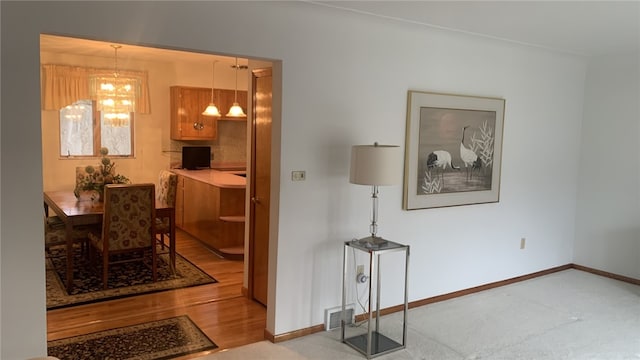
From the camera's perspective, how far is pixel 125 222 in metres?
4.71

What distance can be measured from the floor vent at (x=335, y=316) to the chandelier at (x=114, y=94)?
3.86 m

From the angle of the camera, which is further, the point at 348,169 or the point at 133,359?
the point at 348,169

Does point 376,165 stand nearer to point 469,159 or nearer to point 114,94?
point 469,159

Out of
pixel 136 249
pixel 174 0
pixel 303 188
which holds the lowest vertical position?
pixel 136 249

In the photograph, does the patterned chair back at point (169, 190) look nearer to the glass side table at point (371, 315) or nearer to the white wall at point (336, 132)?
the white wall at point (336, 132)

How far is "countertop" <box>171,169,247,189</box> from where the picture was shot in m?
5.92

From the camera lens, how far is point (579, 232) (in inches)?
228

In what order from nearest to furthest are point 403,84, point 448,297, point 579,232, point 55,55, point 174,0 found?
point 174,0 < point 403,84 < point 448,297 < point 579,232 < point 55,55

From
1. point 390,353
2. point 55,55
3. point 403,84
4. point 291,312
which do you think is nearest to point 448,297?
point 390,353

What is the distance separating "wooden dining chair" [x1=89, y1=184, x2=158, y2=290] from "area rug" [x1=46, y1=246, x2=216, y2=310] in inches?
5.7

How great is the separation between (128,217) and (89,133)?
2.95 meters

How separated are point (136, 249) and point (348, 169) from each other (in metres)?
2.36

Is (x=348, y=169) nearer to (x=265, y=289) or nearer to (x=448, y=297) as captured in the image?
(x=265, y=289)

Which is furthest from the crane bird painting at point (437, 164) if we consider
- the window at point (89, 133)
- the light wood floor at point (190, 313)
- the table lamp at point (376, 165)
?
the window at point (89, 133)
